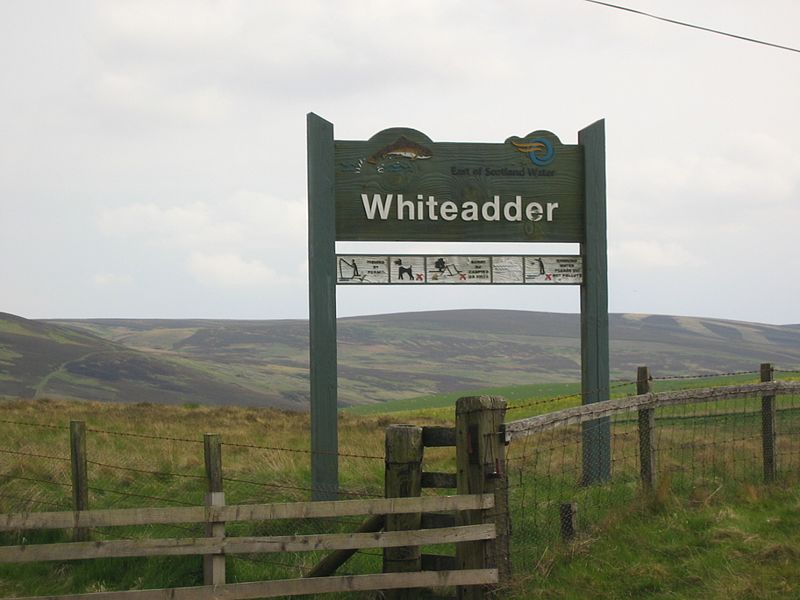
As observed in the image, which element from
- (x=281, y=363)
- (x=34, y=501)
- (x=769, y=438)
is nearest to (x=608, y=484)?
(x=769, y=438)

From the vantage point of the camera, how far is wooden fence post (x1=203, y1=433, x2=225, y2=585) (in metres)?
7.95

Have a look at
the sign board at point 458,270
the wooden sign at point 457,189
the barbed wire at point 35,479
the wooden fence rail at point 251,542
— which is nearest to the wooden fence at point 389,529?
the wooden fence rail at point 251,542

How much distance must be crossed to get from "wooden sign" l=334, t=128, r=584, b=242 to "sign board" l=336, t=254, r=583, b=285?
12.6 inches

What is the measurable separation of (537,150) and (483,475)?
7.50 metres

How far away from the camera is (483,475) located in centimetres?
827

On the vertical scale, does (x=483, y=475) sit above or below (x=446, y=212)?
below

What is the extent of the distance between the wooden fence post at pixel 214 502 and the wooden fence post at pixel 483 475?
2037 mm

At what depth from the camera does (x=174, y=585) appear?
30.0 feet

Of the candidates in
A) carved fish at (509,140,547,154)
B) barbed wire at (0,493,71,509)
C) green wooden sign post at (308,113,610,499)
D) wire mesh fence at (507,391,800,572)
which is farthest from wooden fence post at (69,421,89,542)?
carved fish at (509,140,547,154)

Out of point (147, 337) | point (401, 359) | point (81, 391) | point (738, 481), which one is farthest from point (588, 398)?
point (147, 337)

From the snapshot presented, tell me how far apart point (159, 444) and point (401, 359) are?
16525 centimetres

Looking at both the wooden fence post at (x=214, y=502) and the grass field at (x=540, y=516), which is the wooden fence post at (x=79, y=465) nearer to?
the grass field at (x=540, y=516)

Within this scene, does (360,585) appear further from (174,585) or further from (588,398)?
(588,398)

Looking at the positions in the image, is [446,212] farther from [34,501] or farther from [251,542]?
[251,542]
